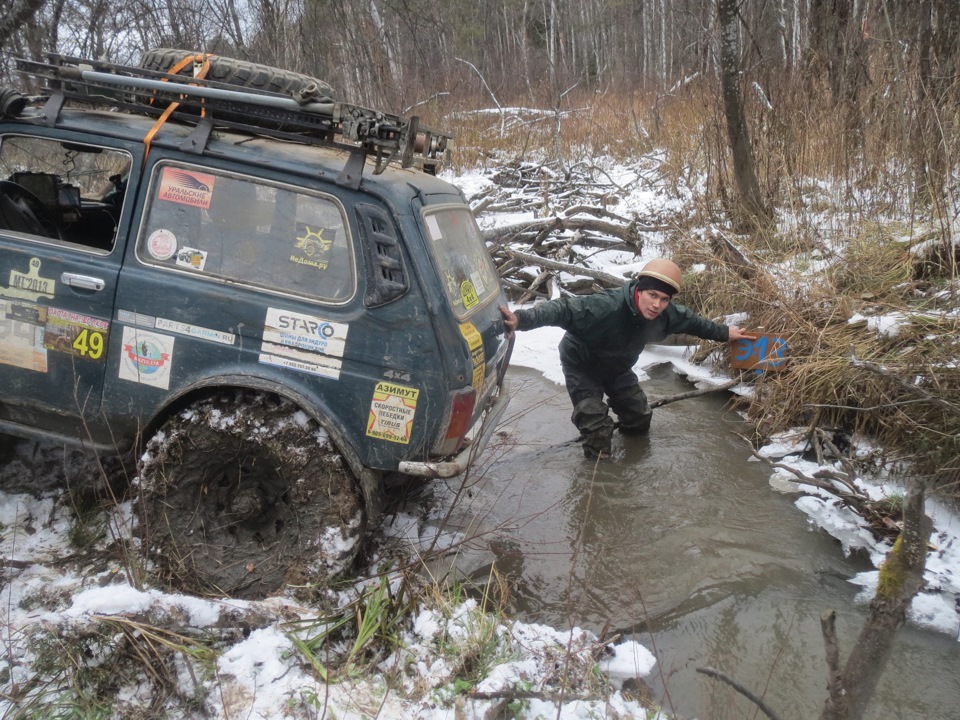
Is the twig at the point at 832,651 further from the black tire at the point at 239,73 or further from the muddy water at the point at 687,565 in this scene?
the black tire at the point at 239,73

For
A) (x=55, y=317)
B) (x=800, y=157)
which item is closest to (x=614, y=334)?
(x=55, y=317)

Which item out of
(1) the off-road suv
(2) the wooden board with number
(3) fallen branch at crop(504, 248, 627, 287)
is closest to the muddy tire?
(1) the off-road suv

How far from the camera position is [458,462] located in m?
3.01

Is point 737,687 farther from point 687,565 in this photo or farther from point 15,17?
point 15,17

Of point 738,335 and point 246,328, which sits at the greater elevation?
point 246,328

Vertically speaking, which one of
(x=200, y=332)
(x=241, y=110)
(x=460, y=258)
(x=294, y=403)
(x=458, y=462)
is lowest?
(x=458, y=462)

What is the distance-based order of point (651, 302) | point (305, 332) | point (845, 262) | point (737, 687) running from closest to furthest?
point (737, 687)
point (305, 332)
point (651, 302)
point (845, 262)

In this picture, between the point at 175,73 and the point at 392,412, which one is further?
the point at 175,73

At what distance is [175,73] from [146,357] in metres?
1.46

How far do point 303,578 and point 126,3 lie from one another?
11396 millimetres

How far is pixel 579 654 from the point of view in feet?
9.00

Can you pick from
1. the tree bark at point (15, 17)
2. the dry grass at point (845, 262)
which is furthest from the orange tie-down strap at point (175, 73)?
the tree bark at point (15, 17)

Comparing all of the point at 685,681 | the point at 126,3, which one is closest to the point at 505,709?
the point at 685,681

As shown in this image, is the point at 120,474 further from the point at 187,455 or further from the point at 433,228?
the point at 433,228
